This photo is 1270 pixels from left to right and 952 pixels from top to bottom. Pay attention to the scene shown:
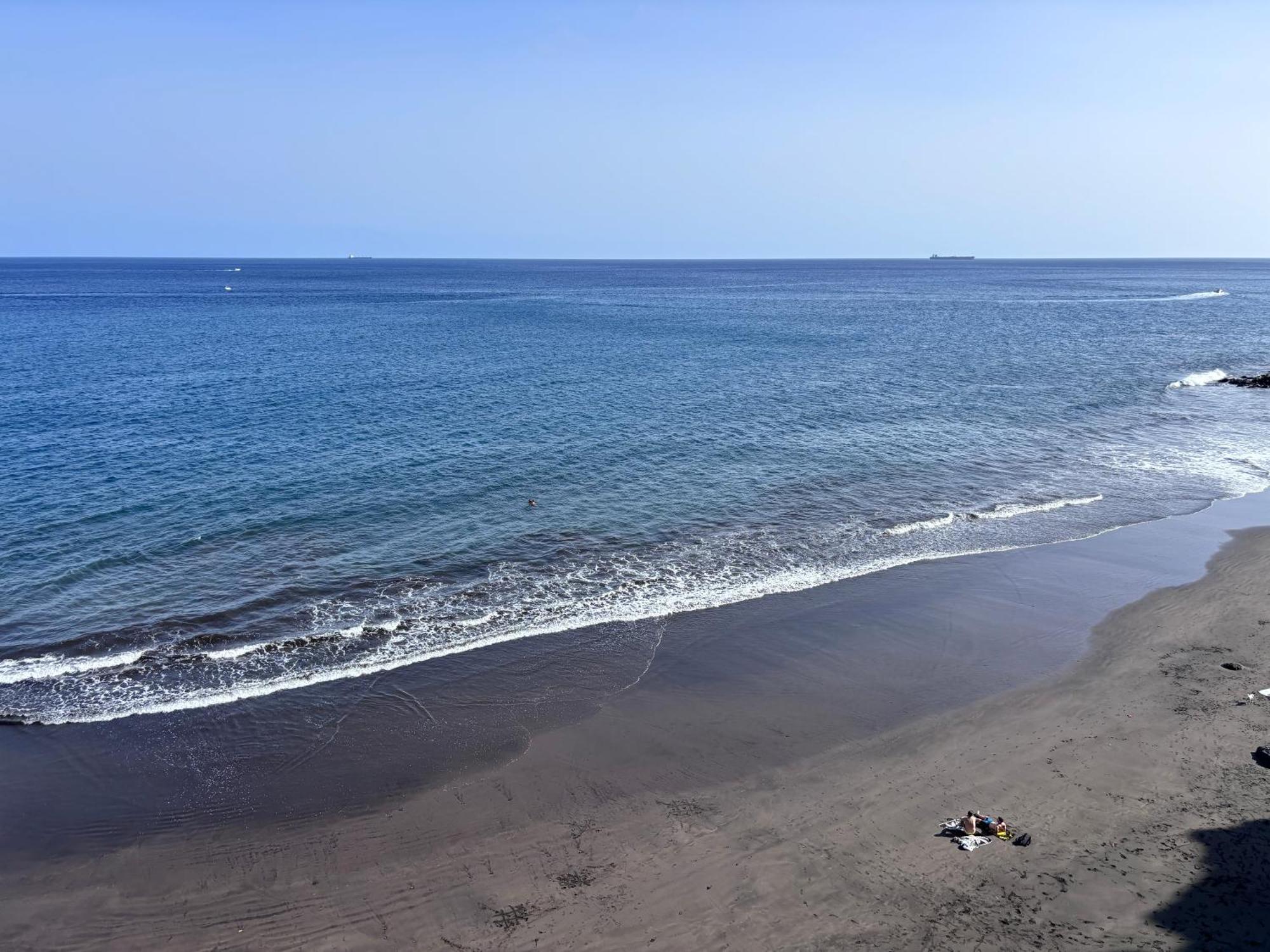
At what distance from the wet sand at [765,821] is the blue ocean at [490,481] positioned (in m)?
4.44

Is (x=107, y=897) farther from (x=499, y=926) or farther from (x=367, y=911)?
(x=499, y=926)

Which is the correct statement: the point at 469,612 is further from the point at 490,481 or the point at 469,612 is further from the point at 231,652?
the point at 490,481

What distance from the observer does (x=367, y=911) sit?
50.9 ft

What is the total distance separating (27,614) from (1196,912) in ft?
111

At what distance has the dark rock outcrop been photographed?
2810 inches

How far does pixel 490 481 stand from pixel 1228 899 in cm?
3375

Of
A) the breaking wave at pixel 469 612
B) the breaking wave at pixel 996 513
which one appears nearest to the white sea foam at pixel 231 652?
the breaking wave at pixel 469 612

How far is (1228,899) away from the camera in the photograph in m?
15.1

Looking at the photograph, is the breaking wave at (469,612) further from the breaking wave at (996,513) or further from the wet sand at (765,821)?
the wet sand at (765,821)

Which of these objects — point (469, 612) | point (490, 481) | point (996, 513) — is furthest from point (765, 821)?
point (490, 481)

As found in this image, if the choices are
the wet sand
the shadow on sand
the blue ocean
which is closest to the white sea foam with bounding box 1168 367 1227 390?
the blue ocean

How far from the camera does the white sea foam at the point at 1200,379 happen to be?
71938 mm

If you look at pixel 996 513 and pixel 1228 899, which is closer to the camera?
pixel 1228 899

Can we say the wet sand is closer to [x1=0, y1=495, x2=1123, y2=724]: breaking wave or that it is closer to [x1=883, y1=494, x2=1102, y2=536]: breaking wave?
[x1=0, y1=495, x2=1123, y2=724]: breaking wave
